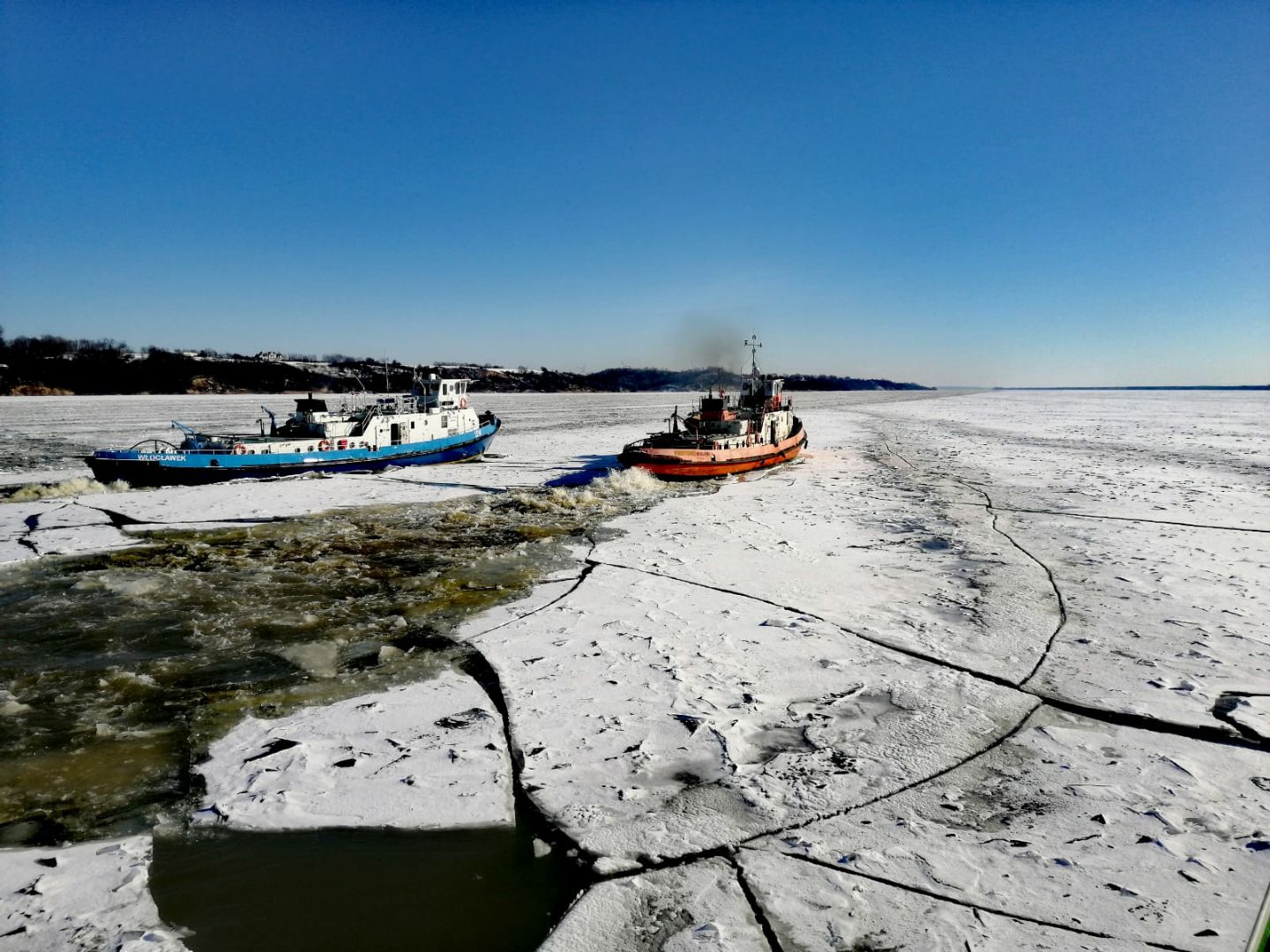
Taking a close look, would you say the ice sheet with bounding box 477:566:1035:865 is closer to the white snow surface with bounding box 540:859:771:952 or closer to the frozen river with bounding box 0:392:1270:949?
the frozen river with bounding box 0:392:1270:949

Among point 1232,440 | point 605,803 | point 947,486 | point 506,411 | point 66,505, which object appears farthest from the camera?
point 506,411

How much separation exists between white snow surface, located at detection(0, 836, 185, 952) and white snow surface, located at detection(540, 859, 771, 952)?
2.00 meters

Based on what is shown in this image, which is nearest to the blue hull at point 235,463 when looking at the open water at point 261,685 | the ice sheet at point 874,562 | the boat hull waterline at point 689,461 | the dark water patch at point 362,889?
the open water at point 261,685

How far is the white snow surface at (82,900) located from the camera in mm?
3207

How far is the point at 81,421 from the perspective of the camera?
126 ft

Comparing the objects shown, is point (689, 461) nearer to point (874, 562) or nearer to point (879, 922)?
point (874, 562)

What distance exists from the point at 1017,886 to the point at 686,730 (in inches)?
94.7

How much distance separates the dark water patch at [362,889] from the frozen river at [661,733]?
0.02 meters

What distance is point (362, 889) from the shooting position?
142 inches

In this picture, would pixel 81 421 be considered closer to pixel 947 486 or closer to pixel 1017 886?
pixel 947 486

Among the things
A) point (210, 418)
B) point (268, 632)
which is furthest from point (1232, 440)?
point (210, 418)

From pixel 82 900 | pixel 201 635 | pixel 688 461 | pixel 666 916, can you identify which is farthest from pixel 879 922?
pixel 688 461

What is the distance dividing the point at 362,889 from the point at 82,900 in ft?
4.78

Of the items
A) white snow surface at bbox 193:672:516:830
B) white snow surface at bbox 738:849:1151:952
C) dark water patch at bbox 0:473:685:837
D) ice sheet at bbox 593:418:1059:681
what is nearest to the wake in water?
dark water patch at bbox 0:473:685:837
